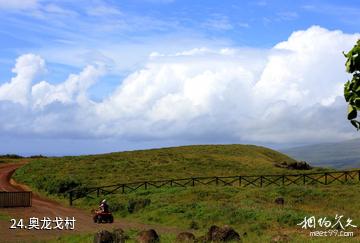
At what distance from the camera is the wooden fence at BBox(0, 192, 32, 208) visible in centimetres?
4428

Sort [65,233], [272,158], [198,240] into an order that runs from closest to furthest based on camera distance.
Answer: [198,240]
[65,233]
[272,158]

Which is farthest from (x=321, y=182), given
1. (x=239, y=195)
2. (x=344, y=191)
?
→ (x=239, y=195)

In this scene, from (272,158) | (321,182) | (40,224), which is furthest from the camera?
(272,158)

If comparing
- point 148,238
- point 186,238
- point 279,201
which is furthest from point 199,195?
point 186,238

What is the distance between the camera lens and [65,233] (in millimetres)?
29328

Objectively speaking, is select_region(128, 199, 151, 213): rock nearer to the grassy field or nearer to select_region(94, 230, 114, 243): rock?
the grassy field

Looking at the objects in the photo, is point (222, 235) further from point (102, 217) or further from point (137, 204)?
point (137, 204)

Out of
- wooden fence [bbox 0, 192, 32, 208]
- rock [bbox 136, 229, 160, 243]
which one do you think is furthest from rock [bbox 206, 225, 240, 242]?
wooden fence [bbox 0, 192, 32, 208]

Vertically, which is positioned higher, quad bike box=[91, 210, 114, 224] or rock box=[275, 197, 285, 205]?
rock box=[275, 197, 285, 205]

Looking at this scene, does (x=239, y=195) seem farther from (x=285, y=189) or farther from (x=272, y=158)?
(x=272, y=158)

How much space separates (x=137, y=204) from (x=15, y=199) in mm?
12581

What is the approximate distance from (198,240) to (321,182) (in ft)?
132

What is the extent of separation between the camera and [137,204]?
4084cm

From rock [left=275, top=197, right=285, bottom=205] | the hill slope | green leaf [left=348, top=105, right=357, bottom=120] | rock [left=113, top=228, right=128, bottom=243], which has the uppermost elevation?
green leaf [left=348, top=105, right=357, bottom=120]
